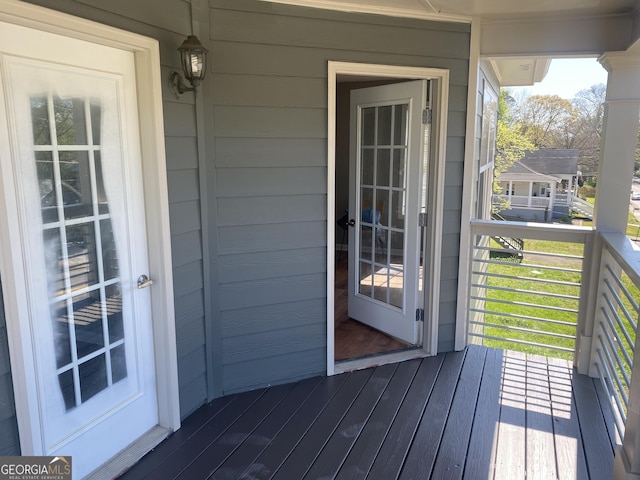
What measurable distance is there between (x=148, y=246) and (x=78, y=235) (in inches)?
15.9

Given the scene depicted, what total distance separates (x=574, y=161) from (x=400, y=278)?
4.76 metres

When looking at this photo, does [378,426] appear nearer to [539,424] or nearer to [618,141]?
[539,424]

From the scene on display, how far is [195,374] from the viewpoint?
272cm

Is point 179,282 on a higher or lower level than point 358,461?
higher

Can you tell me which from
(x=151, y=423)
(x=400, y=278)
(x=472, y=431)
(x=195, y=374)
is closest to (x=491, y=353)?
(x=400, y=278)

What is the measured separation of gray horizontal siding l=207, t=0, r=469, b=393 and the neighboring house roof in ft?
15.4

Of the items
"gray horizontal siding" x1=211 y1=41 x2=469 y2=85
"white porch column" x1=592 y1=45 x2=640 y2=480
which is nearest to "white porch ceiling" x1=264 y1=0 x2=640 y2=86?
"white porch column" x1=592 y1=45 x2=640 y2=480

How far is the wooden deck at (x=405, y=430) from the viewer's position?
7.43ft

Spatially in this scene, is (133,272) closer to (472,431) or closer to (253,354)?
(253,354)

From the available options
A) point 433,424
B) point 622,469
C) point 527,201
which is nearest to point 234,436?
point 433,424

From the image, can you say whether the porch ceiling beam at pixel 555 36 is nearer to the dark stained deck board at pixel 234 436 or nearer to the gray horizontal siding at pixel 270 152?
the gray horizontal siding at pixel 270 152

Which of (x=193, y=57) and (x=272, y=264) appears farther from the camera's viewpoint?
(x=272, y=264)

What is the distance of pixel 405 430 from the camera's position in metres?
2.59

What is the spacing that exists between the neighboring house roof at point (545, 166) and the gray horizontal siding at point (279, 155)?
469cm
